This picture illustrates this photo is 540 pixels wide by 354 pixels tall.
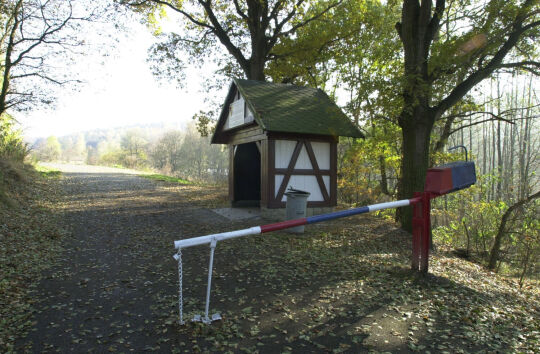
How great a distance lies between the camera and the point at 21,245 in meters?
6.36

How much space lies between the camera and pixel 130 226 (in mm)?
8742

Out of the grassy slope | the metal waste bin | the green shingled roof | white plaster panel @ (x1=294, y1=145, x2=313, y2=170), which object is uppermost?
the green shingled roof

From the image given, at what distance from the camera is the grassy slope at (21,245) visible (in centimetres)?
374

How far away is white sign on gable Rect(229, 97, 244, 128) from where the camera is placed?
11125 millimetres

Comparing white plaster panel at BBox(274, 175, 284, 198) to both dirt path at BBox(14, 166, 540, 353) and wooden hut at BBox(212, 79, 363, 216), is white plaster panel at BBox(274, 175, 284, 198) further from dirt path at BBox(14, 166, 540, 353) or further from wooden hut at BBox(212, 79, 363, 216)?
dirt path at BBox(14, 166, 540, 353)

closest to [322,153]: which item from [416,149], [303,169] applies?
[303,169]

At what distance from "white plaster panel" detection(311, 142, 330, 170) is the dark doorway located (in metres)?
3.28

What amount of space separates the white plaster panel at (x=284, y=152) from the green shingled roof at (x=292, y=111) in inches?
23.6

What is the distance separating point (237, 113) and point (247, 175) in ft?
9.48

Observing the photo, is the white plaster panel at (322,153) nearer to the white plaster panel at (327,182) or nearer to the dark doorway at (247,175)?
the white plaster panel at (327,182)

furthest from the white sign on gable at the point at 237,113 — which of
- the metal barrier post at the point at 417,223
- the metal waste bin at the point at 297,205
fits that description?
the metal barrier post at the point at 417,223

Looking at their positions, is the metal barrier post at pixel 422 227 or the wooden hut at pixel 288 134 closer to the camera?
the metal barrier post at pixel 422 227

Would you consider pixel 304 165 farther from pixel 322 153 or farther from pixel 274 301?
pixel 274 301

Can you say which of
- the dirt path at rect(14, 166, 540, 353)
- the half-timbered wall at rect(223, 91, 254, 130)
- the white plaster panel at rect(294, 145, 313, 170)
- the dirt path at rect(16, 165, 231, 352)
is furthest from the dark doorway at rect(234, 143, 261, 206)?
the dirt path at rect(14, 166, 540, 353)
